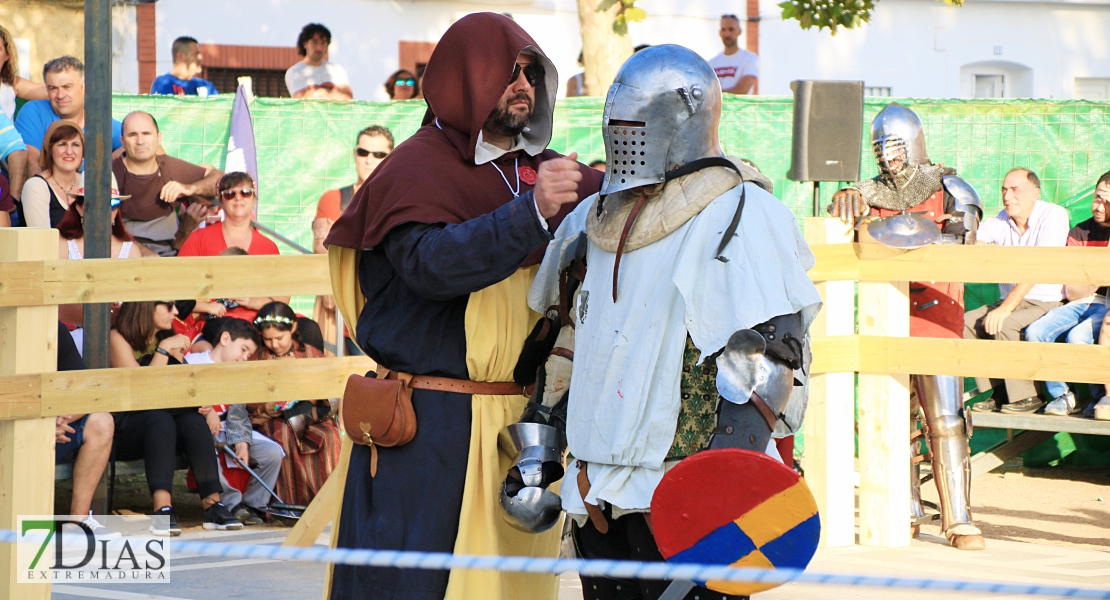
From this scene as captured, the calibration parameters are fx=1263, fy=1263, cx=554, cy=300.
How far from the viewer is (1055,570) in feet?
16.2

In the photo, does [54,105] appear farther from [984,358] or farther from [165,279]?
[984,358]

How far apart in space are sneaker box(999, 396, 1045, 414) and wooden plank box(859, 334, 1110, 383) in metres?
1.94

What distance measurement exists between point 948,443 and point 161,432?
3.52 metres

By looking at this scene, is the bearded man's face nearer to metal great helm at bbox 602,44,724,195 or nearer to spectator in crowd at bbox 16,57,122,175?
metal great helm at bbox 602,44,724,195

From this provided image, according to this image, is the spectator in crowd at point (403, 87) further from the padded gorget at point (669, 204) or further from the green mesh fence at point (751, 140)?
the padded gorget at point (669, 204)

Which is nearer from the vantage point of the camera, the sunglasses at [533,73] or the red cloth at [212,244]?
the sunglasses at [533,73]

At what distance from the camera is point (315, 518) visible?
4.84 m

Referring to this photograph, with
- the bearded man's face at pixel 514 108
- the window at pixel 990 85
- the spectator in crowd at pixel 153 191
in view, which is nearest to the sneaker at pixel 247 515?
the spectator in crowd at pixel 153 191

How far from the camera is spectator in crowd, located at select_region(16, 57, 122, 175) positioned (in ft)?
22.6

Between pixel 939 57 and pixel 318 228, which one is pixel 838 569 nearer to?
pixel 318 228

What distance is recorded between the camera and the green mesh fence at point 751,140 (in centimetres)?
777

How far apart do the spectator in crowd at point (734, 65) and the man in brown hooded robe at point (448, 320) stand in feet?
26.7

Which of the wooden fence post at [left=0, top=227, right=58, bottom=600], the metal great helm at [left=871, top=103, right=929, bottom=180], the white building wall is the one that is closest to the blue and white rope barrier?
the wooden fence post at [left=0, top=227, right=58, bottom=600]

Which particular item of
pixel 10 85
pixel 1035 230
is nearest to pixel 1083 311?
pixel 1035 230
